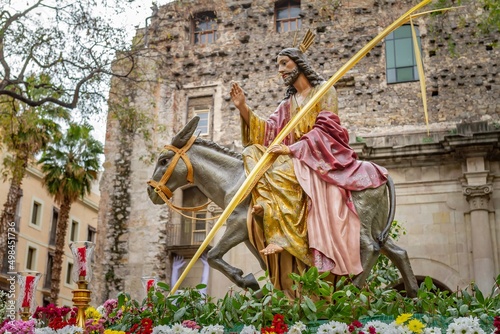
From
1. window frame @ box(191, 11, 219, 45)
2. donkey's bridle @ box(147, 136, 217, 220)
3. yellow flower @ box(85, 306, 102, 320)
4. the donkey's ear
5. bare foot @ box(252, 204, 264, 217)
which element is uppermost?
window frame @ box(191, 11, 219, 45)

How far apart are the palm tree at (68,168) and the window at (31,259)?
11.8 meters

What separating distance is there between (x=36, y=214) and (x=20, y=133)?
17034mm

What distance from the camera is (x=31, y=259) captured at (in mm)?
37812

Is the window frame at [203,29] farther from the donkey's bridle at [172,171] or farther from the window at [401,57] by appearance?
the donkey's bridle at [172,171]

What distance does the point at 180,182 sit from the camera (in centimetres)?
692

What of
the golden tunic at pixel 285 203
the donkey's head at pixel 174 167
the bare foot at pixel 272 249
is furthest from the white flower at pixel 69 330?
the donkey's head at pixel 174 167

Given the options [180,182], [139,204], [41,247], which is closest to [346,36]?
[139,204]

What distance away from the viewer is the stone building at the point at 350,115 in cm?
1867

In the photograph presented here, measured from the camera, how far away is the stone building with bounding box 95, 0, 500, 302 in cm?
1867

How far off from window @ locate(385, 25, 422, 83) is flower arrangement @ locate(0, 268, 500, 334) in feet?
55.6

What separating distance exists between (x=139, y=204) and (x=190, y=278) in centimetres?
298

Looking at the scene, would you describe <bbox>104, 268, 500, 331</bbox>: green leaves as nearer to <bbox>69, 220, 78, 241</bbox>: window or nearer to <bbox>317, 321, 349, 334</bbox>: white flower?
<bbox>317, 321, 349, 334</bbox>: white flower


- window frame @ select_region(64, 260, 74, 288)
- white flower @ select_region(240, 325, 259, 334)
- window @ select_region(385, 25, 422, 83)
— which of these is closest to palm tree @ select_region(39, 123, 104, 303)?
window @ select_region(385, 25, 422, 83)

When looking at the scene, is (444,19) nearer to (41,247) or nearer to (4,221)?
(4,221)
